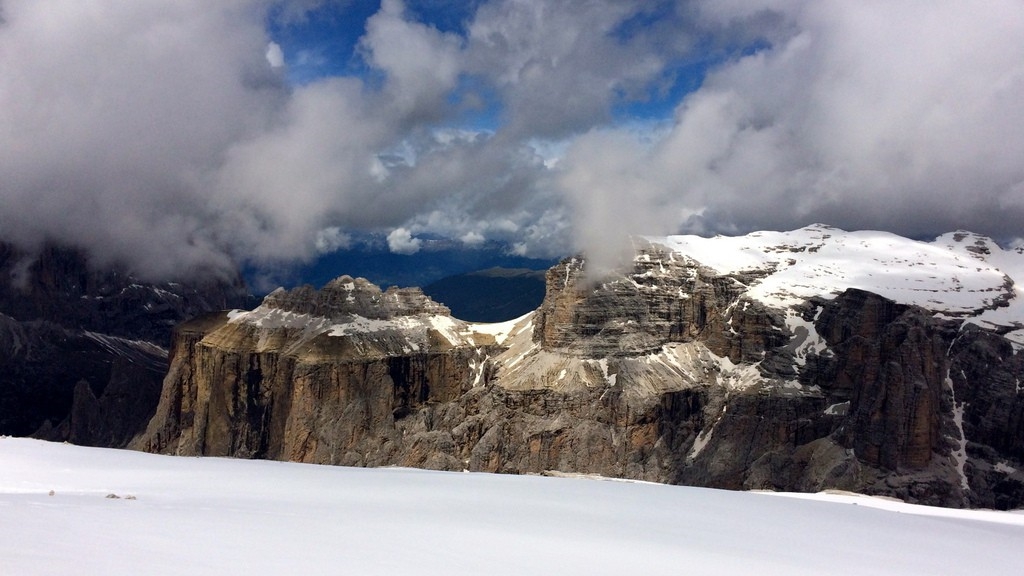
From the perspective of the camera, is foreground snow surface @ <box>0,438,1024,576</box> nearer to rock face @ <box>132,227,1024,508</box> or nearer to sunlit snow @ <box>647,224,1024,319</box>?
rock face @ <box>132,227,1024,508</box>

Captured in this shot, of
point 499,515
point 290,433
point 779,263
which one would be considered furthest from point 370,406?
point 499,515

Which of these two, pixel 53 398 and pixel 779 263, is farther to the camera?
pixel 53 398

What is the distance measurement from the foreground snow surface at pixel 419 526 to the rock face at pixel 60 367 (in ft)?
482

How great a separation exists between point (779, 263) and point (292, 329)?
8597 centimetres

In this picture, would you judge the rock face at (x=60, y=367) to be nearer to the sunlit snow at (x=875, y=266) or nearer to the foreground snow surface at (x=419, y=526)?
the sunlit snow at (x=875, y=266)

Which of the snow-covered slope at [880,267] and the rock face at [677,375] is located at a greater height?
the snow-covered slope at [880,267]

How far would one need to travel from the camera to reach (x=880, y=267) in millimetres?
109312

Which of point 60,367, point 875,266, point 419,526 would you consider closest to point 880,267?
point 875,266

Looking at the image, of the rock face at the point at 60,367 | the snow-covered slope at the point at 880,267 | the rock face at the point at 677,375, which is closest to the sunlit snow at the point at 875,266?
the snow-covered slope at the point at 880,267

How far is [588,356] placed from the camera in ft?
322

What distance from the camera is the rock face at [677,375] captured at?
263ft

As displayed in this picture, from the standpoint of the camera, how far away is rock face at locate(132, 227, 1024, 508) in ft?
263

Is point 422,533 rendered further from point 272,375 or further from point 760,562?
point 272,375

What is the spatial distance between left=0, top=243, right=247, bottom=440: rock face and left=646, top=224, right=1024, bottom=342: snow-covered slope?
407 feet
